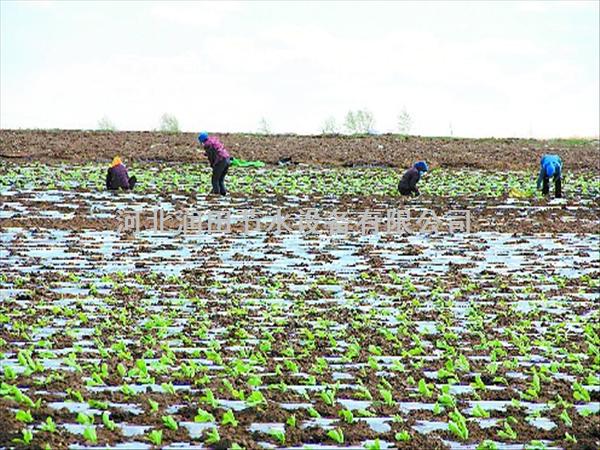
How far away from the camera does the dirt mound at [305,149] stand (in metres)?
34.1

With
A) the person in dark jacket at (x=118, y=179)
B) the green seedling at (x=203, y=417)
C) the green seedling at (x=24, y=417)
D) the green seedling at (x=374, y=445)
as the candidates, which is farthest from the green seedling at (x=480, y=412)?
Result: the person in dark jacket at (x=118, y=179)

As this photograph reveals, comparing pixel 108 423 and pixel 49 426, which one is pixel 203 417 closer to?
pixel 108 423

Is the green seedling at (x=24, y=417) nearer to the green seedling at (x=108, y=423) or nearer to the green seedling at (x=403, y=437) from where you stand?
the green seedling at (x=108, y=423)

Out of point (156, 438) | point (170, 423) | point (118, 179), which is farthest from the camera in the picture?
point (118, 179)

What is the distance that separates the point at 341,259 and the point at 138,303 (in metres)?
4.47

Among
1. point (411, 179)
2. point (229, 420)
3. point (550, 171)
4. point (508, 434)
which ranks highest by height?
point (550, 171)

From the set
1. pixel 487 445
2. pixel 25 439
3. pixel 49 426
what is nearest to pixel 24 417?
pixel 49 426

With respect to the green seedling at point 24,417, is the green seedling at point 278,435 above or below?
below

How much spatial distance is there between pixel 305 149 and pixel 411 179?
1337cm

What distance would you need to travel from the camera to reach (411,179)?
24.1 metres

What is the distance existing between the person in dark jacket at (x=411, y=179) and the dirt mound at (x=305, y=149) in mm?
9399

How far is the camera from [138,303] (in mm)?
11594

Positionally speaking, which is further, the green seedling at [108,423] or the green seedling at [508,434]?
the green seedling at [508,434]

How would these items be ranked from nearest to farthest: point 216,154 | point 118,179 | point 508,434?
point 508,434
point 216,154
point 118,179
